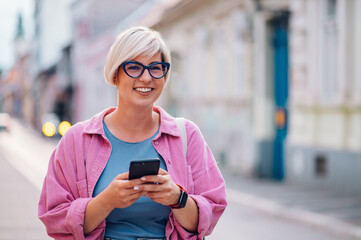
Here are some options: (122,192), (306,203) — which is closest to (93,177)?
(122,192)

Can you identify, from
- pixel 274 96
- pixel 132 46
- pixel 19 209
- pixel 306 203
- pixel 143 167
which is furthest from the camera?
pixel 274 96

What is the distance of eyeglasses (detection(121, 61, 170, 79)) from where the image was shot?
2457mm

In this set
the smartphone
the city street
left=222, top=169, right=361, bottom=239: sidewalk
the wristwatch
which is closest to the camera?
the smartphone

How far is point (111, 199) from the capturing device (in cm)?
230

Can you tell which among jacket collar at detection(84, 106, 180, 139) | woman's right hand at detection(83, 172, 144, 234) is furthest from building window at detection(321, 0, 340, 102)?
woman's right hand at detection(83, 172, 144, 234)

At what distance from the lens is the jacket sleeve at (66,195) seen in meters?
2.40

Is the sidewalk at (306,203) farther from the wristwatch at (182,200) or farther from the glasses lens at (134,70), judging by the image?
the glasses lens at (134,70)

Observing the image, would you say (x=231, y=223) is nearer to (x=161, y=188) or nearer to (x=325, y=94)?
(x=325, y=94)

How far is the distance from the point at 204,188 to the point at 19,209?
846 cm

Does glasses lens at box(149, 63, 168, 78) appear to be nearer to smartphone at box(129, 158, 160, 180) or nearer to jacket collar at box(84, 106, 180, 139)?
jacket collar at box(84, 106, 180, 139)

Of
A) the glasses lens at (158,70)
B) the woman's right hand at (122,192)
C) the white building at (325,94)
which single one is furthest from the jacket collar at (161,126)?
the white building at (325,94)

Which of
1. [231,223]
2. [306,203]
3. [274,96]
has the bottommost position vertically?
[306,203]

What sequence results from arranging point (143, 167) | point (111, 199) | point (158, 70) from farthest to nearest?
point (158, 70) < point (111, 199) < point (143, 167)

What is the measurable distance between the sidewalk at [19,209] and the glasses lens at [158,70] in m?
5.93
